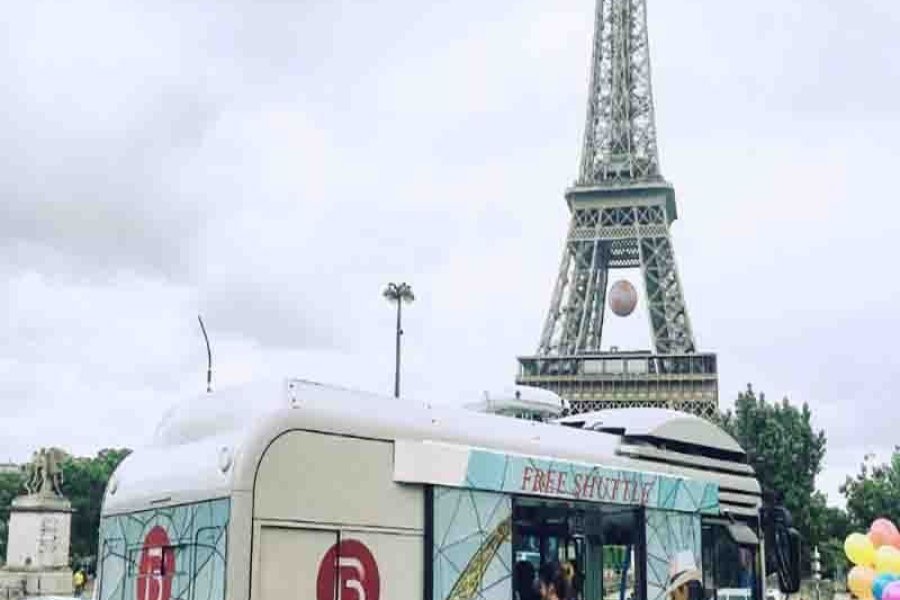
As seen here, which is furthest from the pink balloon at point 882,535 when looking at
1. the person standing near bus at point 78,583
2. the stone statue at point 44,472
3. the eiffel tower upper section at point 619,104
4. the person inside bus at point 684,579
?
the eiffel tower upper section at point 619,104

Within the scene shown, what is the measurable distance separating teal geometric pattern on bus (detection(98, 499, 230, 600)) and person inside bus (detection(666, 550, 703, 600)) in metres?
3.81

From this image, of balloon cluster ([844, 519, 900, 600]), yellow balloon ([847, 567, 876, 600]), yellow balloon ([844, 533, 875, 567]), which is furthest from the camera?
yellow balloon ([844, 533, 875, 567])

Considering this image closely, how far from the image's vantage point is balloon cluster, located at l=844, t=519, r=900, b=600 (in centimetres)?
1833

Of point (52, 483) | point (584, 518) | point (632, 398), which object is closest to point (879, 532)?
point (584, 518)

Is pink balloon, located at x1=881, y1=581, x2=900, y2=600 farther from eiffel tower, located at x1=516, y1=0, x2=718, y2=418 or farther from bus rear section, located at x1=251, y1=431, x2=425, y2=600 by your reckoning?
eiffel tower, located at x1=516, y1=0, x2=718, y2=418

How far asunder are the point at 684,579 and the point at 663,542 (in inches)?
16.4

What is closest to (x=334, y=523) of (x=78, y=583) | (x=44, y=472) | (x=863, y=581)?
(x=863, y=581)

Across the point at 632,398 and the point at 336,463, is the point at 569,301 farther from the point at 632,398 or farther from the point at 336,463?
the point at 336,463

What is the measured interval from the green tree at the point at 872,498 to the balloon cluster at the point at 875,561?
1097 inches

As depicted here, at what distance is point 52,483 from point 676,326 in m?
43.4

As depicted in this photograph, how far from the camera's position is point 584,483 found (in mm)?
8008

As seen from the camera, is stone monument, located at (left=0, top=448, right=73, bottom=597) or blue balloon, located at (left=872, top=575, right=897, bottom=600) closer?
blue balloon, located at (left=872, top=575, right=897, bottom=600)

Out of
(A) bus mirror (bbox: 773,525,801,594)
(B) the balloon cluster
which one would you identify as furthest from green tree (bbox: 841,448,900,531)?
(A) bus mirror (bbox: 773,525,801,594)

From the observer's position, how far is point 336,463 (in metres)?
6.66
